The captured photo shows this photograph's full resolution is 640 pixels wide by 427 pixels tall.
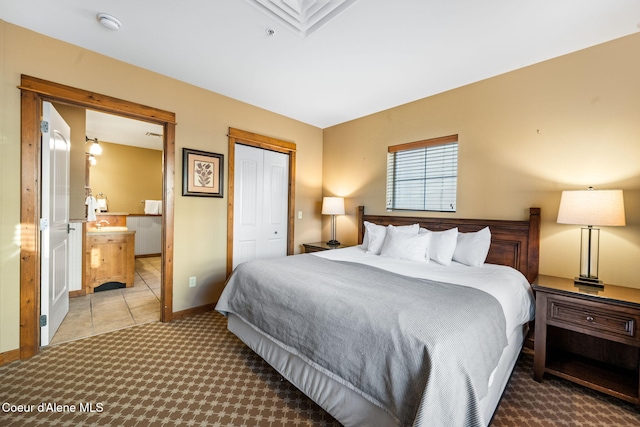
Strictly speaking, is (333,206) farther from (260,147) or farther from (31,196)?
(31,196)

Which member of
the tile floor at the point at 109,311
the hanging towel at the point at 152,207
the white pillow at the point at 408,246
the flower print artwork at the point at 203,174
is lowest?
the tile floor at the point at 109,311

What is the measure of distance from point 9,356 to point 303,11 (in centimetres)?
362

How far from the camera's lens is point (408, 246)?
277cm

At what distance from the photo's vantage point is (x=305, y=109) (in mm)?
3852

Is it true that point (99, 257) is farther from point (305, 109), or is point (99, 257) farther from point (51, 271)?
point (305, 109)

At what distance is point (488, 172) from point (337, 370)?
256 centimetres

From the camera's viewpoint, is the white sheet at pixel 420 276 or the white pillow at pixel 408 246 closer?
the white sheet at pixel 420 276

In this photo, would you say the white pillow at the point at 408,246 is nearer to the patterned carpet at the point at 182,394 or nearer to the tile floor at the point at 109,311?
the patterned carpet at the point at 182,394

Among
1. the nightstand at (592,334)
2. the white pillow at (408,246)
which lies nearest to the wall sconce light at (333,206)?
the white pillow at (408,246)

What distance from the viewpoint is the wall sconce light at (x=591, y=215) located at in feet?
6.27

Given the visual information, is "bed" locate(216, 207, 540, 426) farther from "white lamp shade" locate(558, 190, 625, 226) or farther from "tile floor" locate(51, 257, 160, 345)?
"tile floor" locate(51, 257, 160, 345)

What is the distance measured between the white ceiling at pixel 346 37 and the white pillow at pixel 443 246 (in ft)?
5.52

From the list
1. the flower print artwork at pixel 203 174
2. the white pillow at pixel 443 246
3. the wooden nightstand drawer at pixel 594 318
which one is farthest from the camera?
the flower print artwork at pixel 203 174

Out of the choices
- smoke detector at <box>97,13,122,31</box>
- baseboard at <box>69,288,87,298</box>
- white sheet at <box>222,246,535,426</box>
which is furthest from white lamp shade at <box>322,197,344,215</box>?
baseboard at <box>69,288,87,298</box>
